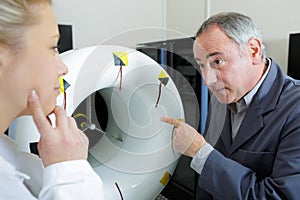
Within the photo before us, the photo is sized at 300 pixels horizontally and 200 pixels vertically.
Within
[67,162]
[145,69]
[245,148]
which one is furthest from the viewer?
[145,69]

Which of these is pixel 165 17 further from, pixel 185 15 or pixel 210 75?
pixel 210 75

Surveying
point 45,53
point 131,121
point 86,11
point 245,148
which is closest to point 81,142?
point 45,53

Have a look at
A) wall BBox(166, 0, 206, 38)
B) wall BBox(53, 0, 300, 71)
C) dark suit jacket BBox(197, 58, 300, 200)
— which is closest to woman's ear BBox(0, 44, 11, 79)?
dark suit jacket BBox(197, 58, 300, 200)

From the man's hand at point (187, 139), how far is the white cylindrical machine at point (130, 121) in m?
0.13

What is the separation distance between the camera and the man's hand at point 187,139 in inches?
43.9

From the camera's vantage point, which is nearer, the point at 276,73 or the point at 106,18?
the point at 276,73

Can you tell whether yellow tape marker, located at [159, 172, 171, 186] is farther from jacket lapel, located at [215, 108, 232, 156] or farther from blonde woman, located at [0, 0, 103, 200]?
blonde woman, located at [0, 0, 103, 200]

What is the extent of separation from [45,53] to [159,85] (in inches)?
31.0

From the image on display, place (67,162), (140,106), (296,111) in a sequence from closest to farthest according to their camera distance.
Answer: (67,162) → (296,111) → (140,106)

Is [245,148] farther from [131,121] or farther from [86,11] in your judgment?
[86,11]

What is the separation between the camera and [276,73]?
1151mm

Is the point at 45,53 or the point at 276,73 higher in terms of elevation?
the point at 45,53

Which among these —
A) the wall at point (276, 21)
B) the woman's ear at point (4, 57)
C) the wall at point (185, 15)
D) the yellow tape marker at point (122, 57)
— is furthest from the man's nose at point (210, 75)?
the wall at point (185, 15)

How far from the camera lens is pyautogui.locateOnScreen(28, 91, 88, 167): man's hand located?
59cm
